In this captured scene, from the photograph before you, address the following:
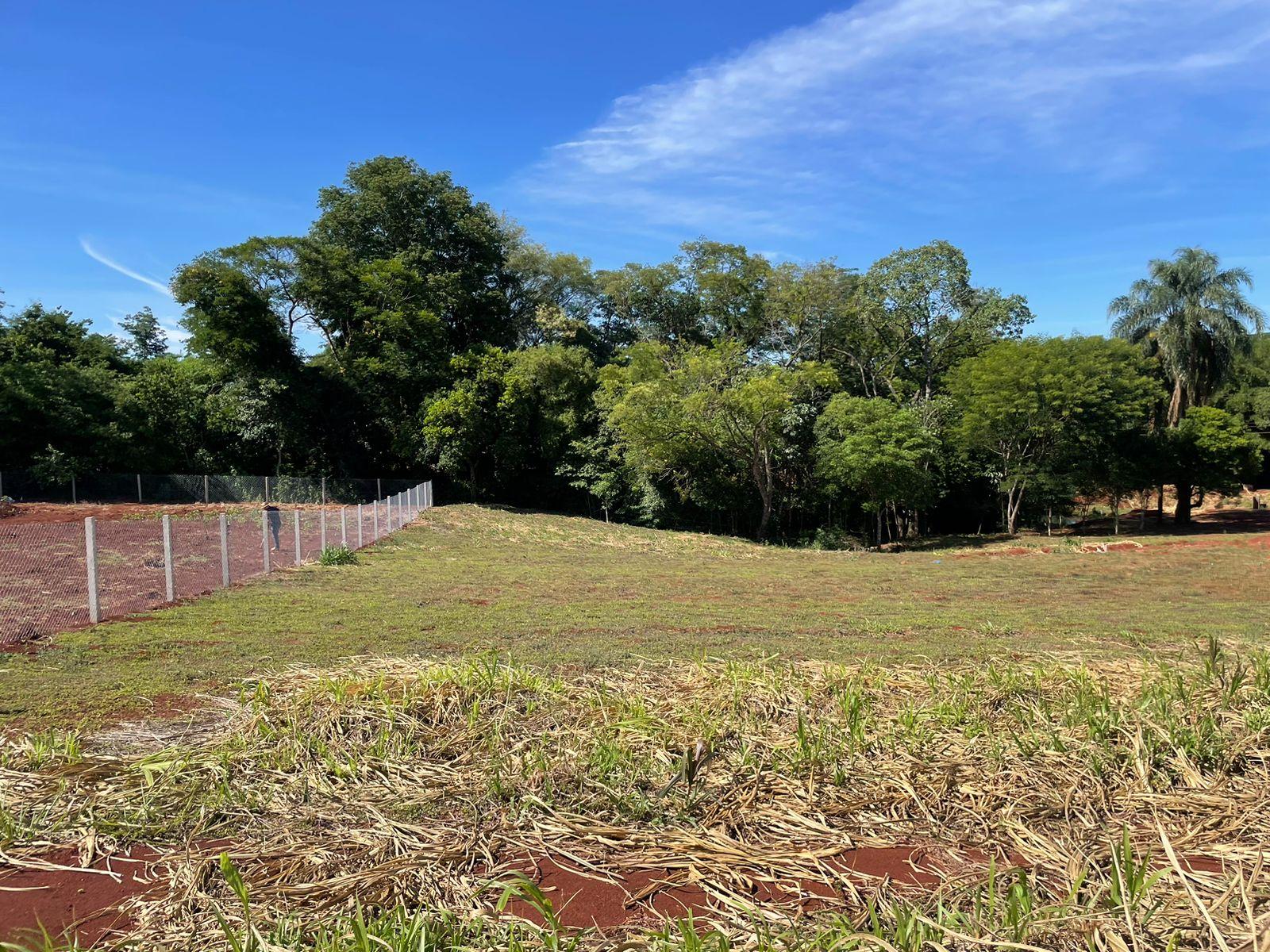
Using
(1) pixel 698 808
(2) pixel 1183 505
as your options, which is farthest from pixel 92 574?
(2) pixel 1183 505

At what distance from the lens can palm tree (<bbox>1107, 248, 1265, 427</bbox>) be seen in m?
35.9

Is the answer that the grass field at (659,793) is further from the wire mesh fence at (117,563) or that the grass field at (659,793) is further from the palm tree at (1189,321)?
the palm tree at (1189,321)

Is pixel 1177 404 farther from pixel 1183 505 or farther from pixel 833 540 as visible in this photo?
pixel 833 540

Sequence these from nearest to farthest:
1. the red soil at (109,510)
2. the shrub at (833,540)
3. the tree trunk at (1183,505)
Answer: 1. the red soil at (109,510)
2. the shrub at (833,540)
3. the tree trunk at (1183,505)

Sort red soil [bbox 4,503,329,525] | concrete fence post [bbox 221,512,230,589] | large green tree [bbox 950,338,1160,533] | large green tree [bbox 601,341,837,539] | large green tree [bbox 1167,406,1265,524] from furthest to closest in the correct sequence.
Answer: large green tree [bbox 1167,406,1265,524], large green tree [bbox 950,338,1160,533], large green tree [bbox 601,341,837,539], red soil [bbox 4,503,329,525], concrete fence post [bbox 221,512,230,589]

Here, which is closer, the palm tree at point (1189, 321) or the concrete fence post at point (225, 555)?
the concrete fence post at point (225, 555)

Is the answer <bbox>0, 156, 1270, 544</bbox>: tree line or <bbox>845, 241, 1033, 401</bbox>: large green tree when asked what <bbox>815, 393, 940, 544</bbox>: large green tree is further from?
<bbox>845, 241, 1033, 401</bbox>: large green tree

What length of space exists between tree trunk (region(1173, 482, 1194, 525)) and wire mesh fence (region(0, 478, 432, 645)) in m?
40.3

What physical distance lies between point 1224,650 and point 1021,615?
309 centimetres

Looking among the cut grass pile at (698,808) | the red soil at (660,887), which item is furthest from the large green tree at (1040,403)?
the red soil at (660,887)

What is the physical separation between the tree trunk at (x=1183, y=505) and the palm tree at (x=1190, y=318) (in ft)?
11.5

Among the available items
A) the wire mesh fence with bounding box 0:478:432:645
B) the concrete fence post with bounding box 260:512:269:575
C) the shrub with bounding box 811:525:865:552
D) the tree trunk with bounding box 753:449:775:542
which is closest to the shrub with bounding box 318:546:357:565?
the wire mesh fence with bounding box 0:478:432:645

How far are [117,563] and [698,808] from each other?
9.39 metres

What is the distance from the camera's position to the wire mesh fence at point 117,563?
8.02m
